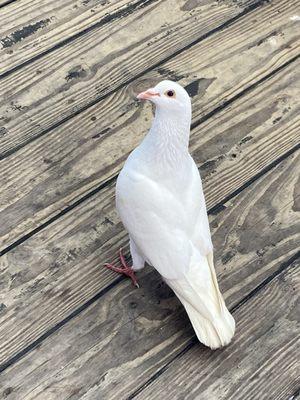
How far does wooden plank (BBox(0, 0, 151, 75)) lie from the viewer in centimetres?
190

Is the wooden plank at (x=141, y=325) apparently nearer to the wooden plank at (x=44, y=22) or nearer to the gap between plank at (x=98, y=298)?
the gap between plank at (x=98, y=298)

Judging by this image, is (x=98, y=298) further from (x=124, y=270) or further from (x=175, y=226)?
(x=175, y=226)

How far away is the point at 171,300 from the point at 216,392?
0.72 feet

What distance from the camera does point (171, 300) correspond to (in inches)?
56.8

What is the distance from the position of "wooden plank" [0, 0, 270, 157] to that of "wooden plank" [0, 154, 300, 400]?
0.48 metres

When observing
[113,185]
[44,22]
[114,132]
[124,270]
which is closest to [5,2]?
[44,22]

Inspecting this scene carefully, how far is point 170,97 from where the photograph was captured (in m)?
1.25

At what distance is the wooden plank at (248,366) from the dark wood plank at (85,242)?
0.70ft

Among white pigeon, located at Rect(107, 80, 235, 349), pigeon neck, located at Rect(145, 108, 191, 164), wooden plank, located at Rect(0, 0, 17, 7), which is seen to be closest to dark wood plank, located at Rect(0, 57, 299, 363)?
white pigeon, located at Rect(107, 80, 235, 349)

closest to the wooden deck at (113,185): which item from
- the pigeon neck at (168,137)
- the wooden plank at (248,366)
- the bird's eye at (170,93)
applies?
the wooden plank at (248,366)

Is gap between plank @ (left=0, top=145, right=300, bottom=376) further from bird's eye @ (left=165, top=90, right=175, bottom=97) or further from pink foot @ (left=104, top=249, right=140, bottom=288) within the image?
bird's eye @ (left=165, top=90, right=175, bottom=97)

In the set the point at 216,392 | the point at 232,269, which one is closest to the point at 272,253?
the point at 232,269

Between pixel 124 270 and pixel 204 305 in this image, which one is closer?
pixel 204 305

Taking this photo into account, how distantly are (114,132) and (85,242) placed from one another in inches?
13.9
